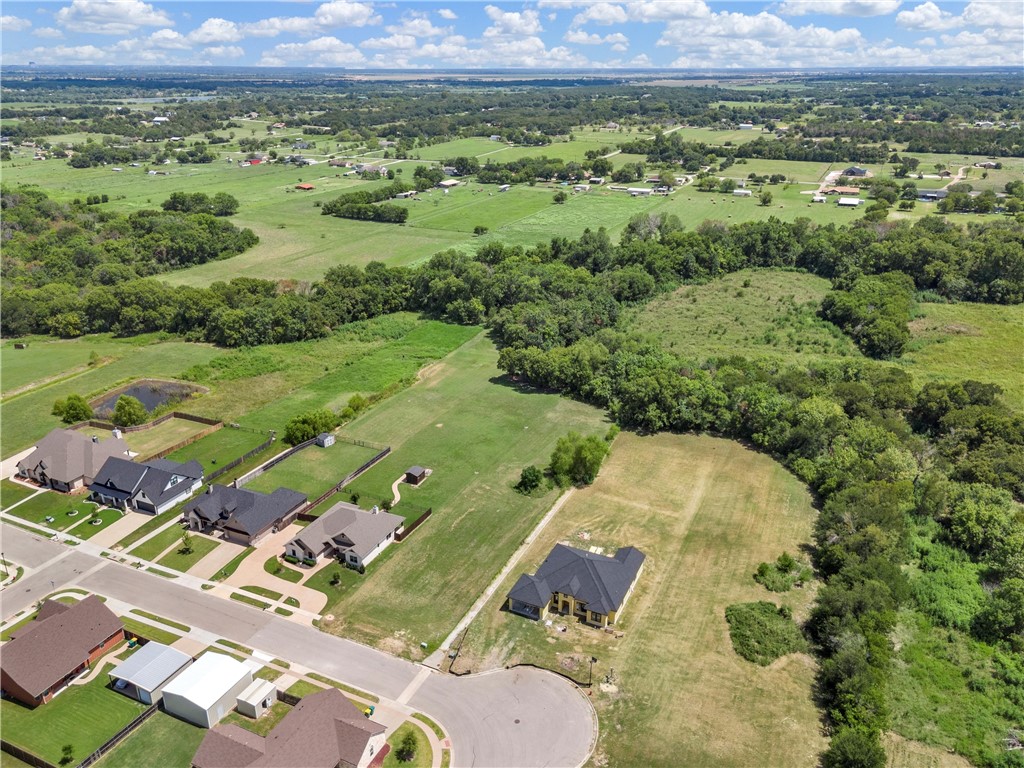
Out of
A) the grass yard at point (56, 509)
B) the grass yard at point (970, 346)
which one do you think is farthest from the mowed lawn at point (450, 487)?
the grass yard at point (970, 346)

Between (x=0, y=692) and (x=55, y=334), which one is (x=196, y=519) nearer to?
(x=0, y=692)

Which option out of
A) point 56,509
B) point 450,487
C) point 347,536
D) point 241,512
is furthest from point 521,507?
point 56,509

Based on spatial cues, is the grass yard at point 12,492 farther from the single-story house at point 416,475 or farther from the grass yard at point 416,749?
the grass yard at point 416,749

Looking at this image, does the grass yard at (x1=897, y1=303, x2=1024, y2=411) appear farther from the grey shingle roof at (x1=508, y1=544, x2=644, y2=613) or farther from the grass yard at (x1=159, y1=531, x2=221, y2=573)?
the grass yard at (x1=159, y1=531, x2=221, y2=573)

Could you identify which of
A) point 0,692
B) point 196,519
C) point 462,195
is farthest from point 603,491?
point 462,195

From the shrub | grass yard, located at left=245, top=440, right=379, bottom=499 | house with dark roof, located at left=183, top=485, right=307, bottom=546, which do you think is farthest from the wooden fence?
the shrub
